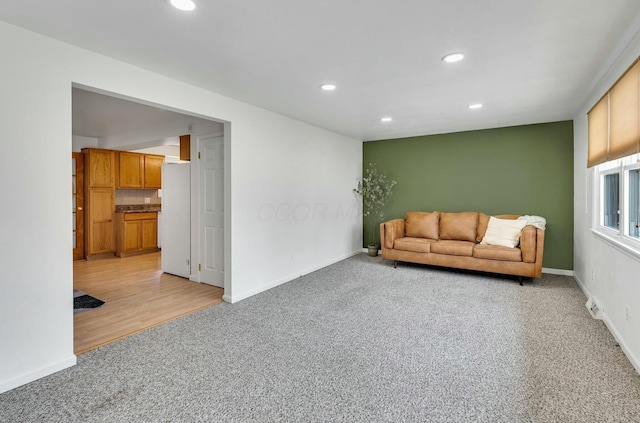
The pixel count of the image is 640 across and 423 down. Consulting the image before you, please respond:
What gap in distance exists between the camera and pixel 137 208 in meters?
6.96

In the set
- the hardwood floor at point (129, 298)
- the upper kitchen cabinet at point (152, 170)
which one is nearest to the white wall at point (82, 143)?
the upper kitchen cabinet at point (152, 170)

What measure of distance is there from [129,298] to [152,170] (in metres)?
4.07

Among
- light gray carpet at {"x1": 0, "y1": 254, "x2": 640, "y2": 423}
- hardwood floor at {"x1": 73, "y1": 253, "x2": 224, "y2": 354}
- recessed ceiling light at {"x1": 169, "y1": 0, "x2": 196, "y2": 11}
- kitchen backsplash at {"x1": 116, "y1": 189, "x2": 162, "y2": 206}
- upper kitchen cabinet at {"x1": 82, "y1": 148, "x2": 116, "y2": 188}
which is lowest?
light gray carpet at {"x1": 0, "y1": 254, "x2": 640, "y2": 423}

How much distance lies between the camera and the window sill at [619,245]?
2285 millimetres

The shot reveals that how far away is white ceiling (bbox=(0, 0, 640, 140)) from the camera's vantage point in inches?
75.4

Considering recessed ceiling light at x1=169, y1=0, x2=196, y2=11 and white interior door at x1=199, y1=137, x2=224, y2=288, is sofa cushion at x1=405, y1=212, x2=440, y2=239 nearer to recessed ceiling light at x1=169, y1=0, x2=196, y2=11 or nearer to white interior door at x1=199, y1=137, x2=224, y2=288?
white interior door at x1=199, y1=137, x2=224, y2=288

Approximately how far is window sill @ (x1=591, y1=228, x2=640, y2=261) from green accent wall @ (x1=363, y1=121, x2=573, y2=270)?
176cm

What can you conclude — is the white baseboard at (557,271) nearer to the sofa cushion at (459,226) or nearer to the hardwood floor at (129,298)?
the sofa cushion at (459,226)

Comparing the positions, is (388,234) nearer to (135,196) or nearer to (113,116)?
(113,116)

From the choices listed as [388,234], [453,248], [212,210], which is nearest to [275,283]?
[212,210]

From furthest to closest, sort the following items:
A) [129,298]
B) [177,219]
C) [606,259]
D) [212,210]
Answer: [177,219], [212,210], [129,298], [606,259]

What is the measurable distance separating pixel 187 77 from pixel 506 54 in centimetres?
274

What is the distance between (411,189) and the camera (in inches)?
243

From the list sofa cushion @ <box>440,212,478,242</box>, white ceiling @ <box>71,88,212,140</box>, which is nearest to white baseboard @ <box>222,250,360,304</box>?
sofa cushion @ <box>440,212,478,242</box>
